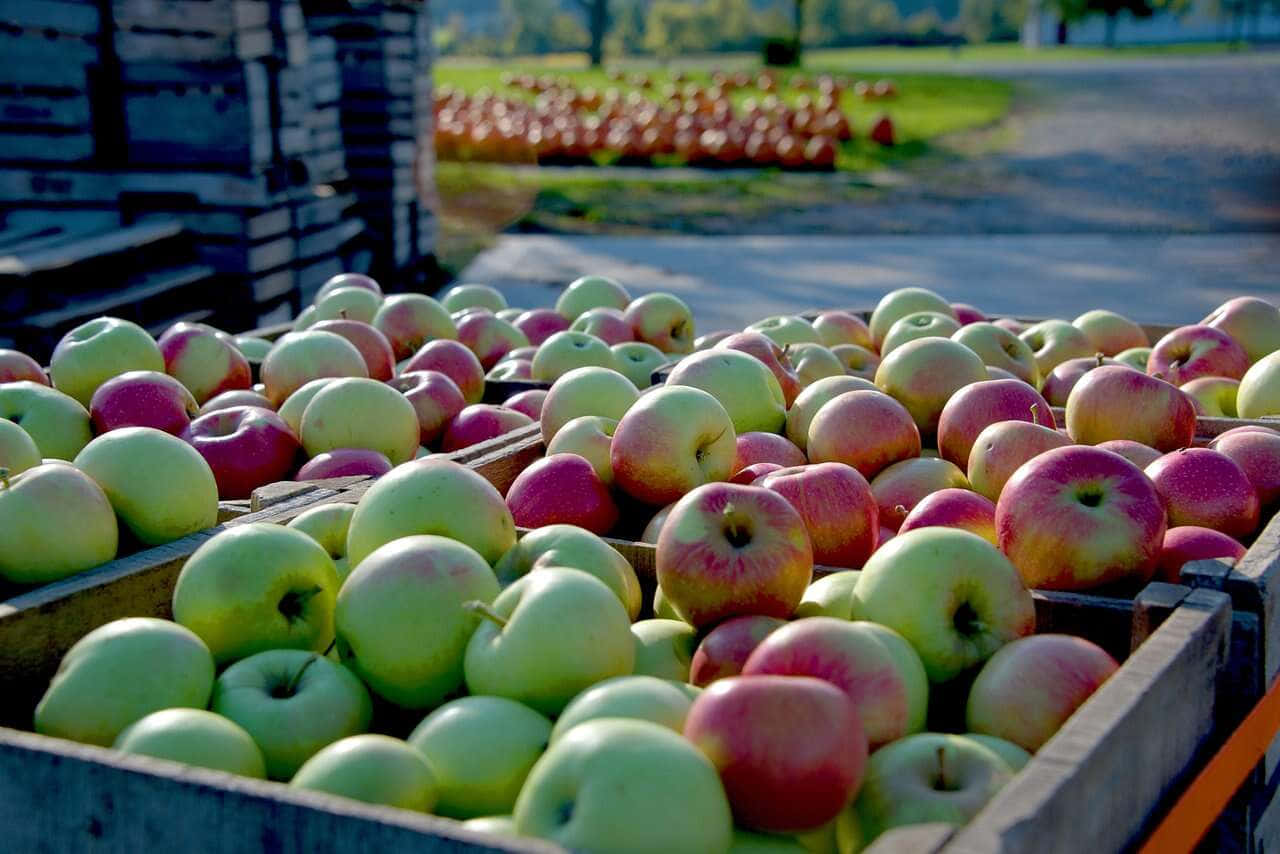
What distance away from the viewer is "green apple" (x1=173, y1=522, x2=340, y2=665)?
1883mm

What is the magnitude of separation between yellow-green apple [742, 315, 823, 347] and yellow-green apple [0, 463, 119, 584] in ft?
6.26

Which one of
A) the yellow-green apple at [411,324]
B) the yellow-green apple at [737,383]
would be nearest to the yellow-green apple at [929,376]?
the yellow-green apple at [737,383]

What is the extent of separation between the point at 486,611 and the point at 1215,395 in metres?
2.22

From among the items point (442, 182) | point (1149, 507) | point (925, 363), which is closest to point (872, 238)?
point (442, 182)

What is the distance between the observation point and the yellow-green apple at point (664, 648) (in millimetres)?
1891

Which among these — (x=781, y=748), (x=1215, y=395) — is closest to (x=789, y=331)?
(x=1215, y=395)

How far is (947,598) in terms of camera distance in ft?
6.15

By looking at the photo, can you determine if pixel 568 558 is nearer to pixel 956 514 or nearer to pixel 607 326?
pixel 956 514

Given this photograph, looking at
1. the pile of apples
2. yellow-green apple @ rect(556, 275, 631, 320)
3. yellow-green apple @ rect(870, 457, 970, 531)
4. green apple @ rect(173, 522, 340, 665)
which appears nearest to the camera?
green apple @ rect(173, 522, 340, 665)

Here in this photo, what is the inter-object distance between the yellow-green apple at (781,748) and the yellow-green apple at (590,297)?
3.04m

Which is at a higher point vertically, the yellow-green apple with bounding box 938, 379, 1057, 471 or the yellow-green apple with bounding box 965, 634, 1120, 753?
the yellow-green apple with bounding box 938, 379, 1057, 471

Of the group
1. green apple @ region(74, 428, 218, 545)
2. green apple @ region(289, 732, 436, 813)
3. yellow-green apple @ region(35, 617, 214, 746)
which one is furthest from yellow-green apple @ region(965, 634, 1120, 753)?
green apple @ region(74, 428, 218, 545)

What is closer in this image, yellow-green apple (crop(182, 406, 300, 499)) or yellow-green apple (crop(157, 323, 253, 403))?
yellow-green apple (crop(182, 406, 300, 499))

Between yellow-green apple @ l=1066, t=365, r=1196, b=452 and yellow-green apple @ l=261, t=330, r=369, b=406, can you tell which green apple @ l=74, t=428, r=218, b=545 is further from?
yellow-green apple @ l=1066, t=365, r=1196, b=452
